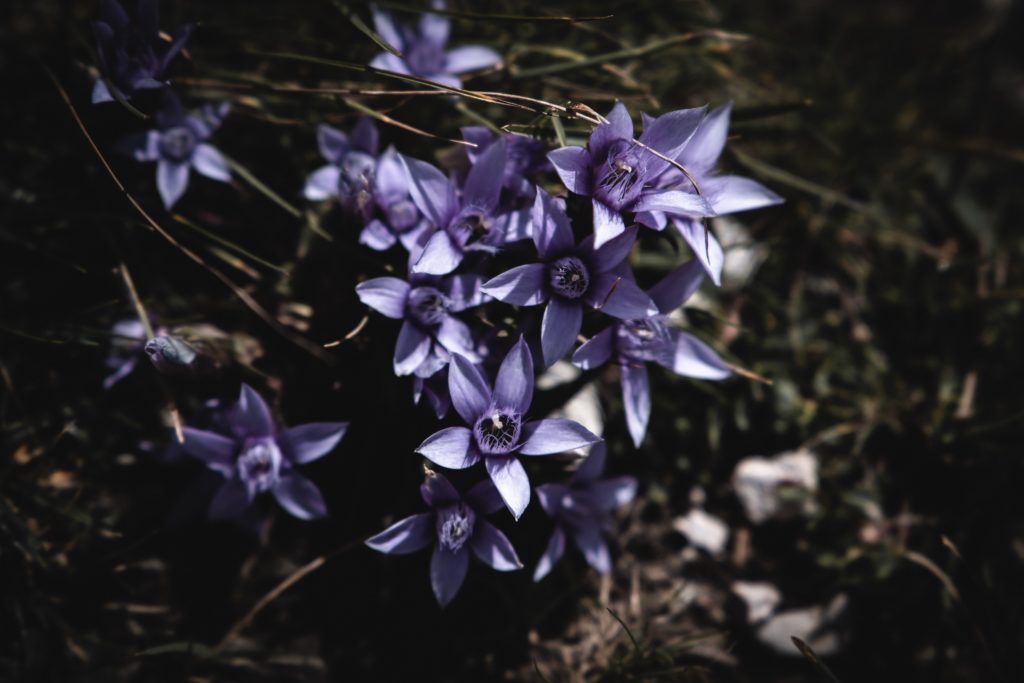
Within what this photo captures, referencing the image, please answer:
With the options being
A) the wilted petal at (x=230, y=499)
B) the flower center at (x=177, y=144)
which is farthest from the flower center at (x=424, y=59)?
the wilted petal at (x=230, y=499)

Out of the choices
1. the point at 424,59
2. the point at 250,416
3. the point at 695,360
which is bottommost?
the point at 250,416

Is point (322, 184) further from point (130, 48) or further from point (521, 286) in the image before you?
point (521, 286)

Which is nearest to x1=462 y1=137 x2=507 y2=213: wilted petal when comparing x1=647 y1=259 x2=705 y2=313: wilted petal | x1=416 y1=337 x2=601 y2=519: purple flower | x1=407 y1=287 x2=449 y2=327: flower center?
x1=407 y1=287 x2=449 y2=327: flower center

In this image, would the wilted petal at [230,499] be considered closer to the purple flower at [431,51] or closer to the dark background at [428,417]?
the dark background at [428,417]

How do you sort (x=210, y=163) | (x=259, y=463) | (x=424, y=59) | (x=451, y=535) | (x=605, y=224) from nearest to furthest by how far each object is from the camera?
1. (x=605, y=224)
2. (x=451, y=535)
3. (x=259, y=463)
4. (x=210, y=163)
5. (x=424, y=59)

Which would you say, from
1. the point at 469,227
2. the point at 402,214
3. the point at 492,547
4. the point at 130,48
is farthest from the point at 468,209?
the point at 130,48

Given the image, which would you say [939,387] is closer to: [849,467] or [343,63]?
[849,467]

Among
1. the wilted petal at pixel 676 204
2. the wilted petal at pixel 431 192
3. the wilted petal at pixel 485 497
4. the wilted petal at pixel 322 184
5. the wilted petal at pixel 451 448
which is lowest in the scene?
the wilted petal at pixel 485 497
